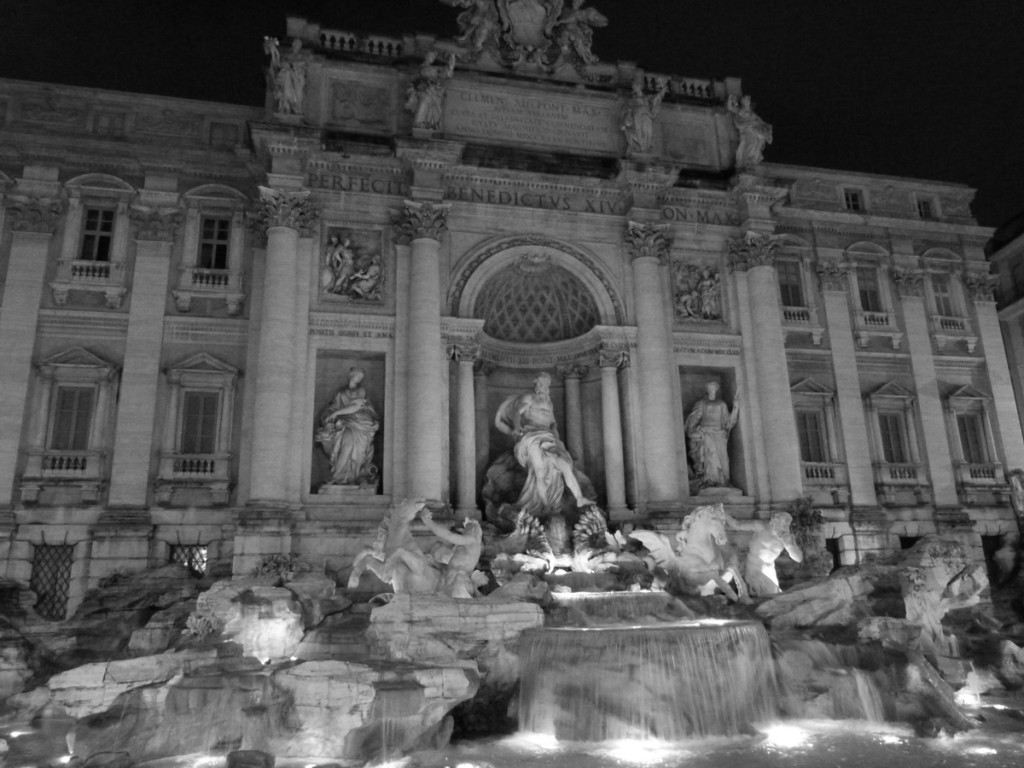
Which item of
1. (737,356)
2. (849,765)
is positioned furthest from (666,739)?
(737,356)

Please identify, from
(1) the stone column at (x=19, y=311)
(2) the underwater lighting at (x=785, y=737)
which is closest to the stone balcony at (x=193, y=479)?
(1) the stone column at (x=19, y=311)

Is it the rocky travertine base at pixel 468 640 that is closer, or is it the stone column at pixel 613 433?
the rocky travertine base at pixel 468 640

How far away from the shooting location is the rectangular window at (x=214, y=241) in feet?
71.1

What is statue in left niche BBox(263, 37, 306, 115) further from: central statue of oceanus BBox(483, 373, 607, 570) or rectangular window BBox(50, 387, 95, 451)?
central statue of oceanus BBox(483, 373, 607, 570)

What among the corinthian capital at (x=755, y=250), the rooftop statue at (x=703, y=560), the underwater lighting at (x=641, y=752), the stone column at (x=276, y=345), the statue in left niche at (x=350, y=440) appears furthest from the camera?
the corinthian capital at (x=755, y=250)

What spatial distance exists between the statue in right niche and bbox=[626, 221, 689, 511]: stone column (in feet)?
2.51

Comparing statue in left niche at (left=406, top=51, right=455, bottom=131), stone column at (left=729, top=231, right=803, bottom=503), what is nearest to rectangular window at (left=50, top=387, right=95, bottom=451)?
statue in left niche at (left=406, top=51, right=455, bottom=131)

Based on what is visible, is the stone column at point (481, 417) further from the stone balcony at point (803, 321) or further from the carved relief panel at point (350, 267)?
the stone balcony at point (803, 321)

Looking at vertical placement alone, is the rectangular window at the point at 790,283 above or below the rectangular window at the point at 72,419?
above

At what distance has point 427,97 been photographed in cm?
2188

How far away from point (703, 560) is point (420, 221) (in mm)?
11027

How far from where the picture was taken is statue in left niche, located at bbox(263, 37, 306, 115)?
21281 millimetres

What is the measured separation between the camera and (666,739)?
479 inches

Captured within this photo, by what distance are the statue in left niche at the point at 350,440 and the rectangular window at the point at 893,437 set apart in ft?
50.9
